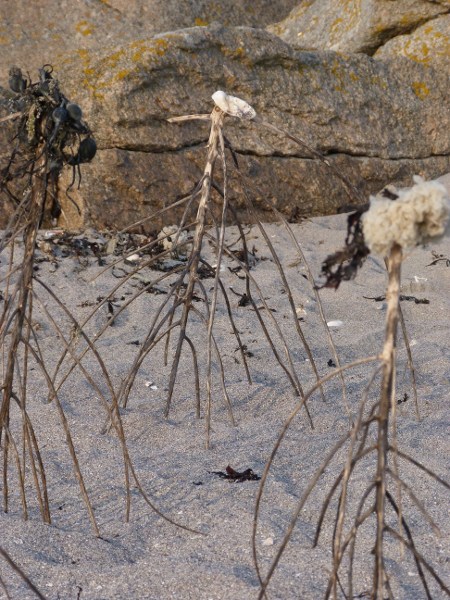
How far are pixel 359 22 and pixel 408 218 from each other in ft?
21.0

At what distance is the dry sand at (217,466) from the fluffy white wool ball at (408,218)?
0.91m

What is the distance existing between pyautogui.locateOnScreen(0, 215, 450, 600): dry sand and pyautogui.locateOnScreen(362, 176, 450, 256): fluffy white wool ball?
0.91 meters

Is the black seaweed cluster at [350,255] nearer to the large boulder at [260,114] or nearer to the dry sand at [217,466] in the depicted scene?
the dry sand at [217,466]

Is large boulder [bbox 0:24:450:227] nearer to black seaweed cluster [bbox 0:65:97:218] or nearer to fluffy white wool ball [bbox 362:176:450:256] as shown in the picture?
black seaweed cluster [bbox 0:65:97:218]

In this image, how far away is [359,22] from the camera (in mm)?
A: 7238

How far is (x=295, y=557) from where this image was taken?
6.66ft

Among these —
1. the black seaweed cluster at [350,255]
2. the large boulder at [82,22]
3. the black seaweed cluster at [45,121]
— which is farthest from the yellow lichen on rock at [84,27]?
the black seaweed cluster at [350,255]

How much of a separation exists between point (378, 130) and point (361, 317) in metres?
2.48

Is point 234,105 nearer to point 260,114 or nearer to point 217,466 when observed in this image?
point 217,466

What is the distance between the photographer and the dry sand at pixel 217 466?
1.95 metres

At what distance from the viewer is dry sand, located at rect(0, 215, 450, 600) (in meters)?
1.95

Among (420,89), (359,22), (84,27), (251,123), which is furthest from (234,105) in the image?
(359,22)

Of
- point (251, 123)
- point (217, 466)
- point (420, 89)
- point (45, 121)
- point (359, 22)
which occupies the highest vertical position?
point (359, 22)

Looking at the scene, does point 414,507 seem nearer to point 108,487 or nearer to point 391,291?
point 108,487
